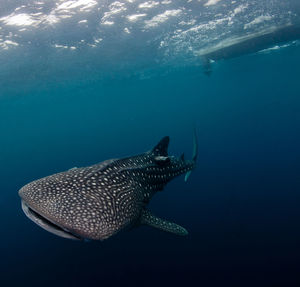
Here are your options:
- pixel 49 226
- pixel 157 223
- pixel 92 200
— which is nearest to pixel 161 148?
pixel 157 223

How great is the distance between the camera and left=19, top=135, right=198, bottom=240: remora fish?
2828mm

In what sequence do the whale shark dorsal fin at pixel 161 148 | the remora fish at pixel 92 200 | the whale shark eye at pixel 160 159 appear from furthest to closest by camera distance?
1. the whale shark dorsal fin at pixel 161 148
2. the whale shark eye at pixel 160 159
3. the remora fish at pixel 92 200

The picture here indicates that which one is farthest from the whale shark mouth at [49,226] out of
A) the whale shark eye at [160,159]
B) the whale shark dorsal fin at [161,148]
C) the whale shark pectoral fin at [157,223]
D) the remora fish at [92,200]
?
the whale shark dorsal fin at [161,148]

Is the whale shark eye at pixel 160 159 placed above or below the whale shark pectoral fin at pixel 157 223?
above

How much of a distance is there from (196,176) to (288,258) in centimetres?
896

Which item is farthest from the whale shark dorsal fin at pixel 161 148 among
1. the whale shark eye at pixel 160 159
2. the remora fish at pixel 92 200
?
the remora fish at pixel 92 200

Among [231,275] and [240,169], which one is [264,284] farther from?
[240,169]

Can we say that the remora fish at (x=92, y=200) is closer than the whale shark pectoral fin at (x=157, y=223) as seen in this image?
Yes

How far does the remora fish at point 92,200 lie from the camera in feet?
9.28

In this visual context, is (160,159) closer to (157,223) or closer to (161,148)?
(161,148)

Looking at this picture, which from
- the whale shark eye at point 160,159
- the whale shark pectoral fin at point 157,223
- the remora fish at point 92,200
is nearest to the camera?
the remora fish at point 92,200

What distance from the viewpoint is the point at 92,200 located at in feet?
10.6

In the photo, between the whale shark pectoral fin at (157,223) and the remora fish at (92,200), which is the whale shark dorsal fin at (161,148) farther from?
the whale shark pectoral fin at (157,223)

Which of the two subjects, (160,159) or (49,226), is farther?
(160,159)
